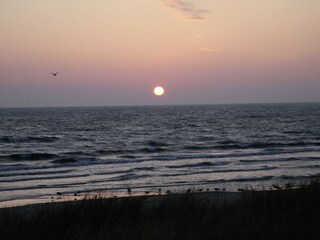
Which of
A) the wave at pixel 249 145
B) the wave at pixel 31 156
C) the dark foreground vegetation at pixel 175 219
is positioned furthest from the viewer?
the wave at pixel 249 145

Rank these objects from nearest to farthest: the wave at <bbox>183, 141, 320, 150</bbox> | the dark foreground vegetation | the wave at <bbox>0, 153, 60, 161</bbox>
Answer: the dark foreground vegetation < the wave at <bbox>0, 153, 60, 161</bbox> < the wave at <bbox>183, 141, 320, 150</bbox>

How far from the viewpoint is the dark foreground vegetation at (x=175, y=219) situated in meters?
7.21

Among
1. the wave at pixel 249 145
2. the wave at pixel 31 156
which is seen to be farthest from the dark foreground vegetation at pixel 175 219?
the wave at pixel 249 145

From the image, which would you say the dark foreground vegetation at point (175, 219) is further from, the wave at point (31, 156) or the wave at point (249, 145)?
the wave at point (249, 145)

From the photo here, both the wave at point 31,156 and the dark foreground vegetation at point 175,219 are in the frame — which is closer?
the dark foreground vegetation at point 175,219

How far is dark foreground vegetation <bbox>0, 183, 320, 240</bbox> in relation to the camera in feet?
23.7

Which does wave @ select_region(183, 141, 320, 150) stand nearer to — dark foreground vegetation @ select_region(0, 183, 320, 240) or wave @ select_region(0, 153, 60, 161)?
wave @ select_region(0, 153, 60, 161)

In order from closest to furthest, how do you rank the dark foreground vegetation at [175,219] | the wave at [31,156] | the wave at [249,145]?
the dark foreground vegetation at [175,219] → the wave at [31,156] → the wave at [249,145]

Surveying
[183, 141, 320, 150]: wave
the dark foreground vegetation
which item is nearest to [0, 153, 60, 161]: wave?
[183, 141, 320, 150]: wave

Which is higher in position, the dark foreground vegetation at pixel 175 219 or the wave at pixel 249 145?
the dark foreground vegetation at pixel 175 219

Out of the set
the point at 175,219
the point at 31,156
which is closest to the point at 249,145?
the point at 31,156

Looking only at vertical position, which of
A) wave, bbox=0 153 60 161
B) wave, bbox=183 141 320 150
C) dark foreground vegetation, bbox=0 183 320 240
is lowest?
wave, bbox=183 141 320 150

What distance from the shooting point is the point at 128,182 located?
22453mm

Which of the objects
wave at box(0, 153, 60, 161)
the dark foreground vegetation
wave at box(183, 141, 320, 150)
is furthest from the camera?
wave at box(183, 141, 320, 150)
